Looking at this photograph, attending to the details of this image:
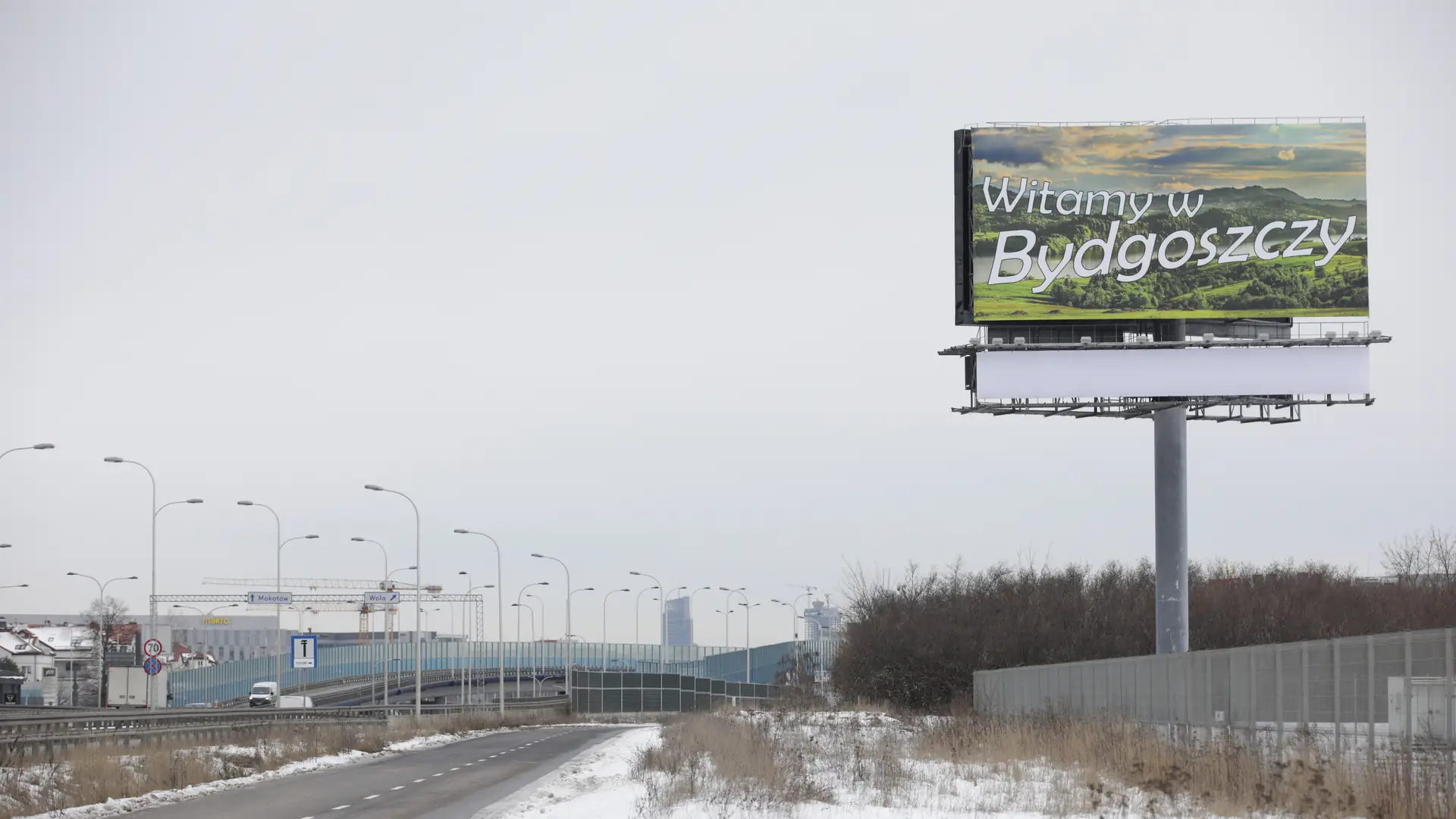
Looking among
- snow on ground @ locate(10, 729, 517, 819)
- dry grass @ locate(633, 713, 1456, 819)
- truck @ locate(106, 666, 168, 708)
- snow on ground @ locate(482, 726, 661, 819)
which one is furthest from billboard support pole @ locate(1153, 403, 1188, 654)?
truck @ locate(106, 666, 168, 708)

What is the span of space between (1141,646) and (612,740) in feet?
97.5

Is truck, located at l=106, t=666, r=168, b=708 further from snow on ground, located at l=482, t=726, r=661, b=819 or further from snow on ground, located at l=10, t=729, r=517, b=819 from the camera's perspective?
snow on ground, located at l=482, t=726, r=661, b=819

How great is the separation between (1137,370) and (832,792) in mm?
28722

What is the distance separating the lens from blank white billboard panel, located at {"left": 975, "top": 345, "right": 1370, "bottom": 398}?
47.7 meters

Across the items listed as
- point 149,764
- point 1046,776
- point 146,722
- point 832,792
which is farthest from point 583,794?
point 146,722

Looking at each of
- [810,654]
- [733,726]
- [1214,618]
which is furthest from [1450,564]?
[733,726]

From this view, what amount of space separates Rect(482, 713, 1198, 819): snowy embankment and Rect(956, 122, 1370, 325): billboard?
20618 mm

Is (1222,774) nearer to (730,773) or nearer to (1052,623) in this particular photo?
(730,773)

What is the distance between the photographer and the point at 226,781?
32.2 meters

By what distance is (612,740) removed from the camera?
53688 mm

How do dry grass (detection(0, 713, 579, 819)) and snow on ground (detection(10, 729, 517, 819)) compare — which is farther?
dry grass (detection(0, 713, 579, 819))

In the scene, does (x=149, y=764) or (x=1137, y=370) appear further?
(x=1137, y=370)

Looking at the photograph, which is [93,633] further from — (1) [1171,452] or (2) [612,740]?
(1) [1171,452]

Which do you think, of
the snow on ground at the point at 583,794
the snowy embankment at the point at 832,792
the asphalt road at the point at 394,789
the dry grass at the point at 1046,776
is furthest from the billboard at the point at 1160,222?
the asphalt road at the point at 394,789
